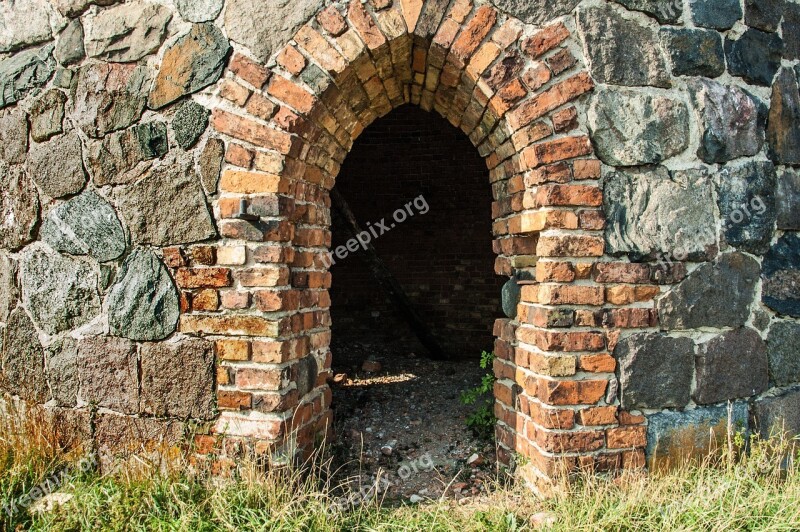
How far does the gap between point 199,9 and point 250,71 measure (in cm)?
41

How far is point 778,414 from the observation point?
2.79m

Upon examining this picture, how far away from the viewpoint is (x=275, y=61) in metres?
2.52

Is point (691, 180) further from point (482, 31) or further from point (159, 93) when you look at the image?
point (159, 93)

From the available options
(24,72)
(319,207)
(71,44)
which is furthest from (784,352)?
(24,72)

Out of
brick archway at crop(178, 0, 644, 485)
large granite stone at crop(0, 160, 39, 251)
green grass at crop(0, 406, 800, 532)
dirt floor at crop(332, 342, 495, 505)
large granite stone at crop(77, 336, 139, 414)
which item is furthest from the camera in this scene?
dirt floor at crop(332, 342, 495, 505)

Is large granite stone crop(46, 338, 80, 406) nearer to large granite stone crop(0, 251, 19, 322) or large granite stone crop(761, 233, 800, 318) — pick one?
large granite stone crop(0, 251, 19, 322)

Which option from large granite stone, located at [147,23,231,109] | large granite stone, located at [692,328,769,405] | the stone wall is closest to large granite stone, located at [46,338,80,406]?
the stone wall

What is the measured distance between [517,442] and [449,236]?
388 cm

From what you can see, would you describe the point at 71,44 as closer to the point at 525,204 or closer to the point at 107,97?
the point at 107,97

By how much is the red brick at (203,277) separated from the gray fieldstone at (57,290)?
0.53 m

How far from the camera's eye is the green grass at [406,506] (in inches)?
87.7

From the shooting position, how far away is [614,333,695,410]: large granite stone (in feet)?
8.26

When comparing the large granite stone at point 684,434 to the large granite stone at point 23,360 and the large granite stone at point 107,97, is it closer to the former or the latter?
the large granite stone at point 107,97

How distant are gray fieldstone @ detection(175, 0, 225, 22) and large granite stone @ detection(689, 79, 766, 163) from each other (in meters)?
2.30
